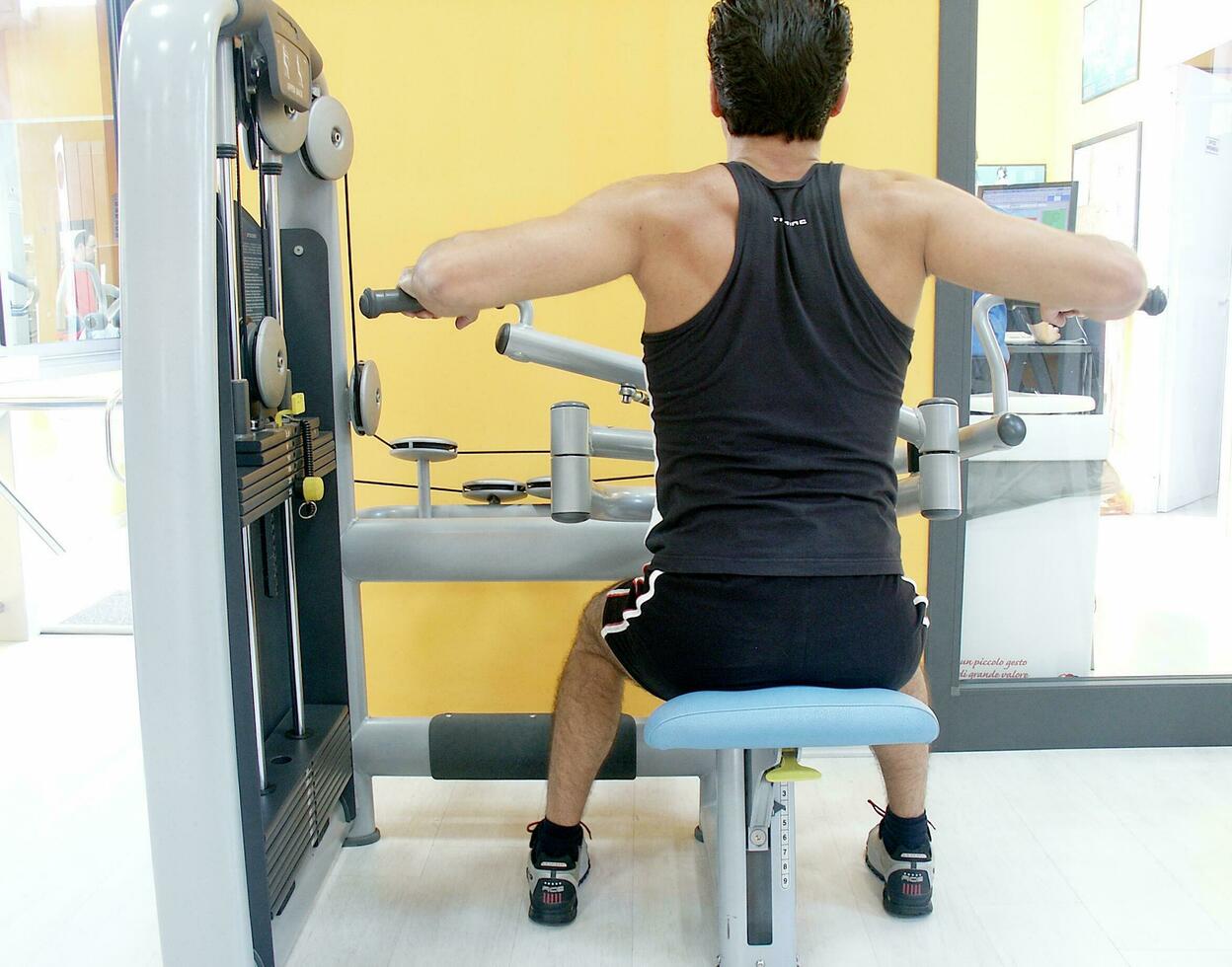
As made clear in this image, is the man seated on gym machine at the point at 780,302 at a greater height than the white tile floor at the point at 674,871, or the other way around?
the man seated on gym machine at the point at 780,302

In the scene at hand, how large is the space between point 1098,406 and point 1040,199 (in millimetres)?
533

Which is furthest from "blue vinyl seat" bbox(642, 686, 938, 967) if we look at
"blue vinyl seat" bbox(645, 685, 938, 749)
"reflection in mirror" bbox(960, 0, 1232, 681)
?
"reflection in mirror" bbox(960, 0, 1232, 681)

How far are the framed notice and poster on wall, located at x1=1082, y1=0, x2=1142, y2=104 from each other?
113 mm

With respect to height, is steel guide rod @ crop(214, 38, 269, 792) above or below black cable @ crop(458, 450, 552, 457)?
above

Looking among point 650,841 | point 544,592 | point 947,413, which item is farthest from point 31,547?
point 947,413

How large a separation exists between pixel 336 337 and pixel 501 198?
0.72 metres

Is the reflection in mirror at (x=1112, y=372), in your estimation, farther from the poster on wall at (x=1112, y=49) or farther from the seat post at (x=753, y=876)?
the seat post at (x=753, y=876)

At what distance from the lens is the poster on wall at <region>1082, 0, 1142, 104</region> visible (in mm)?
2545

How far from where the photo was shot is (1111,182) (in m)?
2.58

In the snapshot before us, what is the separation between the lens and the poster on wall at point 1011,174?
2.56 m

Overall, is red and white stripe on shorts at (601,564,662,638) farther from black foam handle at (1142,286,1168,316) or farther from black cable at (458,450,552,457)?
black cable at (458,450,552,457)

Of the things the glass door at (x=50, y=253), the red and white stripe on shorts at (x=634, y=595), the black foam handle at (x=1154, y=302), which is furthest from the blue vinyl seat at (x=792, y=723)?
the glass door at (x=50, y=253)

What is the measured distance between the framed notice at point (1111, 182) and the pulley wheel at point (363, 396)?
5.68 feet

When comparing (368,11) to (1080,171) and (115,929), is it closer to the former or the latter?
(1080,171)
